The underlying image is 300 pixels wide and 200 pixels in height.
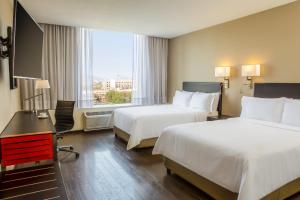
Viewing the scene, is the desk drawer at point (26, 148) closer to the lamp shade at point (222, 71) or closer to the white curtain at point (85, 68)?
the white curtain at point (85, 68)

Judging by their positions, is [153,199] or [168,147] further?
[168,147]

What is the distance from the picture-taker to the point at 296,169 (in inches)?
88.9

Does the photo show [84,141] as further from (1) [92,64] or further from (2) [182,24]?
(2) [182,24]

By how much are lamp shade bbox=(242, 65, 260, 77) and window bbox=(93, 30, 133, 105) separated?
3045 mm

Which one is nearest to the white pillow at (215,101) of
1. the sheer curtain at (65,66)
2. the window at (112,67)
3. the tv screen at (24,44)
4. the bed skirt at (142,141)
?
the bed skirt at (142,141)

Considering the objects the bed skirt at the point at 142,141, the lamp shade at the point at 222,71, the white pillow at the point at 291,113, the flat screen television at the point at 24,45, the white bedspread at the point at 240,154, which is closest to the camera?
the white bedspread at the point at 240,154

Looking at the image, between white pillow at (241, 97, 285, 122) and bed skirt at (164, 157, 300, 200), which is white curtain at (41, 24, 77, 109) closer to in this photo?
bed skirt at (164, 157, 300, 200)

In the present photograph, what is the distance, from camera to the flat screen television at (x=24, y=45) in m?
2.09

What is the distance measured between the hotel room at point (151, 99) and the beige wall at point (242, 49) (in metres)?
0.02

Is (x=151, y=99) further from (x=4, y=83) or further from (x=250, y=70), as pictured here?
(x=4, y=83)

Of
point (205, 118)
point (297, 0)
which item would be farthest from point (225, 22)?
point (205, 118)

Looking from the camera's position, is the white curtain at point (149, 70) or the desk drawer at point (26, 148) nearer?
the desk drawer at point (26, 148)

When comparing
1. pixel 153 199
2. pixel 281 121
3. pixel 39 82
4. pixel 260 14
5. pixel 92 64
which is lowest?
pixel 153 199

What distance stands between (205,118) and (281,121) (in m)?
1.56
